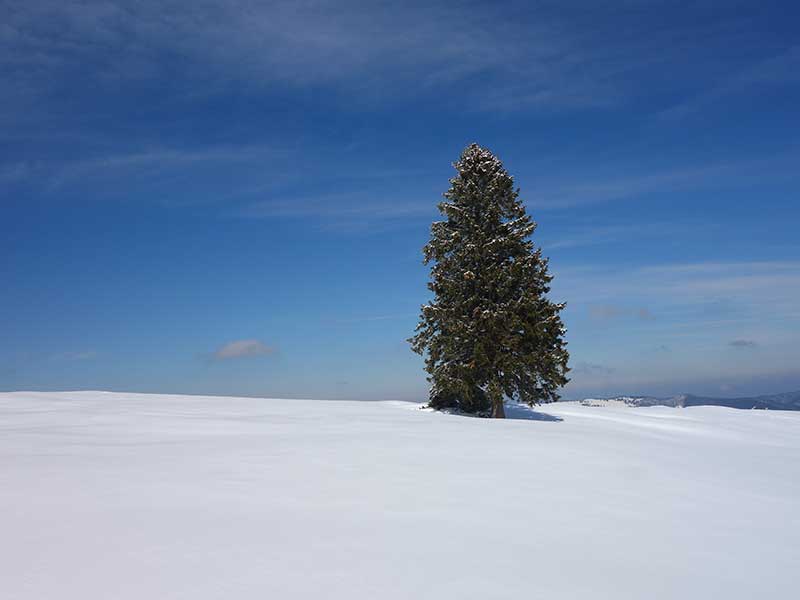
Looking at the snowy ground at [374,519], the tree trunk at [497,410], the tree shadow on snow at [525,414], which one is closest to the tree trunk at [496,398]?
the tree trunk at [497,410]

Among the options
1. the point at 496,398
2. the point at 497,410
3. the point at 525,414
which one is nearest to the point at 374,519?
the point at 496,398

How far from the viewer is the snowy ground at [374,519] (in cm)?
355

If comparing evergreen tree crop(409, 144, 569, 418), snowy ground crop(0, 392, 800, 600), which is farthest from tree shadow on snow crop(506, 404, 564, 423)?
snowy ground crop(0, 392, 800, 600)

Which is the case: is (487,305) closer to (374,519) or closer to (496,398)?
(496,398)

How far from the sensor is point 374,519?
4637mm

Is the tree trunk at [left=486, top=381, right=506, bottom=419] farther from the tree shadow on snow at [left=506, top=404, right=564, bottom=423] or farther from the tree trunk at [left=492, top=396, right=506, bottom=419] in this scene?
the tree shadow on snow at [left=506, top=404, right=564, bottom=423]

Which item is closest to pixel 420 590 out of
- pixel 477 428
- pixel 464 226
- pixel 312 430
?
pixel 312 430

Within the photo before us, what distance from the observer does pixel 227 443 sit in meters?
7.73

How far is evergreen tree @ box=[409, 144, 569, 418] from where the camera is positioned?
797 inches

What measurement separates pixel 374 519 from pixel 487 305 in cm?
→ 1655

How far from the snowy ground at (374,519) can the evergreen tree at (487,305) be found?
451 inches

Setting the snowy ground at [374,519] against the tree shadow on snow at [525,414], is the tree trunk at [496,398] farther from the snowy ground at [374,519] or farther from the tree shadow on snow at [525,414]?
the snowy ground at [374,519]

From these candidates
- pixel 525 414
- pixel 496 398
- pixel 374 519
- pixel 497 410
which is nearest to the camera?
pixel 374 519

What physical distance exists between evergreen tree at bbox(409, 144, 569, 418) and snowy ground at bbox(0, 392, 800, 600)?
1145cm
